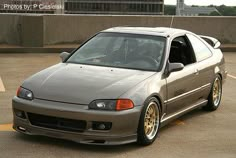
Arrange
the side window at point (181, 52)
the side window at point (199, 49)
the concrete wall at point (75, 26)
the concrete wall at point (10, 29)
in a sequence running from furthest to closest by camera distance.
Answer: the concrete wall at point (10, 29) < the concrete wall at point (75, 26) < the side window at point (199, 49) < the side window at point (181, 52)

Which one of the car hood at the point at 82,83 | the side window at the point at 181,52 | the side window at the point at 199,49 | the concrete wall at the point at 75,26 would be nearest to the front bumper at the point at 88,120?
the car hood at the point at 82,83

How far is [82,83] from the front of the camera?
18.8ft

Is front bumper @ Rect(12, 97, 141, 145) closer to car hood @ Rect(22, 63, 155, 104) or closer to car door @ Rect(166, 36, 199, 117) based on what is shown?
car hood @ Rect(22, 63, 155, 104)

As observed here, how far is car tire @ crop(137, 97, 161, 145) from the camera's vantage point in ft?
18.8

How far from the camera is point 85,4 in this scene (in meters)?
61.9

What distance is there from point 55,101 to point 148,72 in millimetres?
1361

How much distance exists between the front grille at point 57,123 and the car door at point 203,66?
94.9 inches

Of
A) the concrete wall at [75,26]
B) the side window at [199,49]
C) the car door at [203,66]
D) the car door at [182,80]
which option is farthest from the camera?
the concrete wall at [75,26]

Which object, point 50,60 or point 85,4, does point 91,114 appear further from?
point 85,4

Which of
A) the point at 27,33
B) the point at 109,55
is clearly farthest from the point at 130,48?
the point at 27,33

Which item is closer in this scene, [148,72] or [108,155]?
[108,155]

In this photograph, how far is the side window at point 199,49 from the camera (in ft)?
24.6

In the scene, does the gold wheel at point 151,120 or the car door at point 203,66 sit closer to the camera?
the gold wheel at point 151,120

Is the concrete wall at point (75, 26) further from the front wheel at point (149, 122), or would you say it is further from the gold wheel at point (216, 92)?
the front wheel at point (149, 122)
